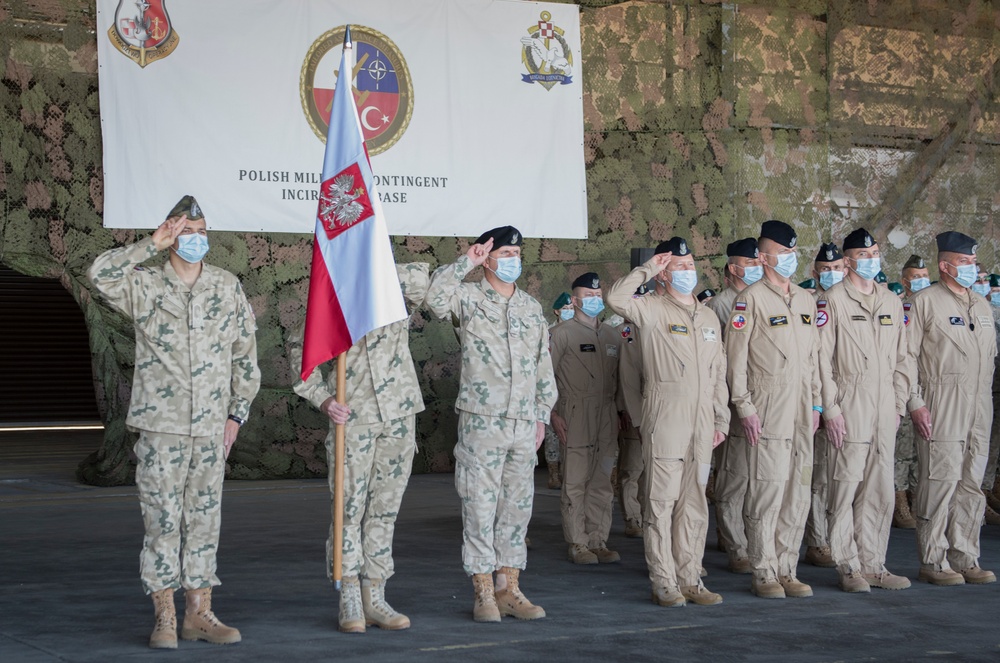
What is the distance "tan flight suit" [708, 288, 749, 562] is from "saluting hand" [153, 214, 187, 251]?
2.87m

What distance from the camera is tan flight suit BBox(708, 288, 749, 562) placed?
6.18m

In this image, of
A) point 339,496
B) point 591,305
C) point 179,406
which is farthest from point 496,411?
point 591,305

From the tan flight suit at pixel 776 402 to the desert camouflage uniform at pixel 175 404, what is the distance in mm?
2332

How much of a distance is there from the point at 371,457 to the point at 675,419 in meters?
1.39

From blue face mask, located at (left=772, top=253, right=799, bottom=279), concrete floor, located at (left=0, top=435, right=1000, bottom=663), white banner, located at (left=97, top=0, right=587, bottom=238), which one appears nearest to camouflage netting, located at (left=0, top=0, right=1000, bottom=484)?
white banner, located at (left=97, top=0, right=587, bottom=238)

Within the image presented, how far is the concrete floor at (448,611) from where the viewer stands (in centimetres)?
423

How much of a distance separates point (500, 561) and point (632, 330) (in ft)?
7.52

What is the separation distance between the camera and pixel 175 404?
4379 mm

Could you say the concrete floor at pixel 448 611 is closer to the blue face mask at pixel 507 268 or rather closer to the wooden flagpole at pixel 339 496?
the wooden flagpole at pixel 339 496

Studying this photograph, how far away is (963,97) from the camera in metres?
12.1

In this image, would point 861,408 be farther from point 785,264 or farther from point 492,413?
point 492,413

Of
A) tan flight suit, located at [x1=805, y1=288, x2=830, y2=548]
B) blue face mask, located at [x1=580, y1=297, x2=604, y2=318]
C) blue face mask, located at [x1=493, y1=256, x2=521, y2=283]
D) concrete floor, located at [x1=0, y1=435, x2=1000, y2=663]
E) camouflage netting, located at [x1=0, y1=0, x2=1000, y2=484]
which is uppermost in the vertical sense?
camouflage netting, located at [x1=0, y1=0, x2=1000, y2=484]

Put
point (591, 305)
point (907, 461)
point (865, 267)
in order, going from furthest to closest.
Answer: point (907, 461)
point (591, 305)
point (865, 267)

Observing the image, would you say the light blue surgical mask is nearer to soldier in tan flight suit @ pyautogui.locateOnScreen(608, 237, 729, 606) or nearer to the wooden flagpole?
soldier in tan flight suit @ pyautogui.locateOnScreen(608, 237, 729, 606)
